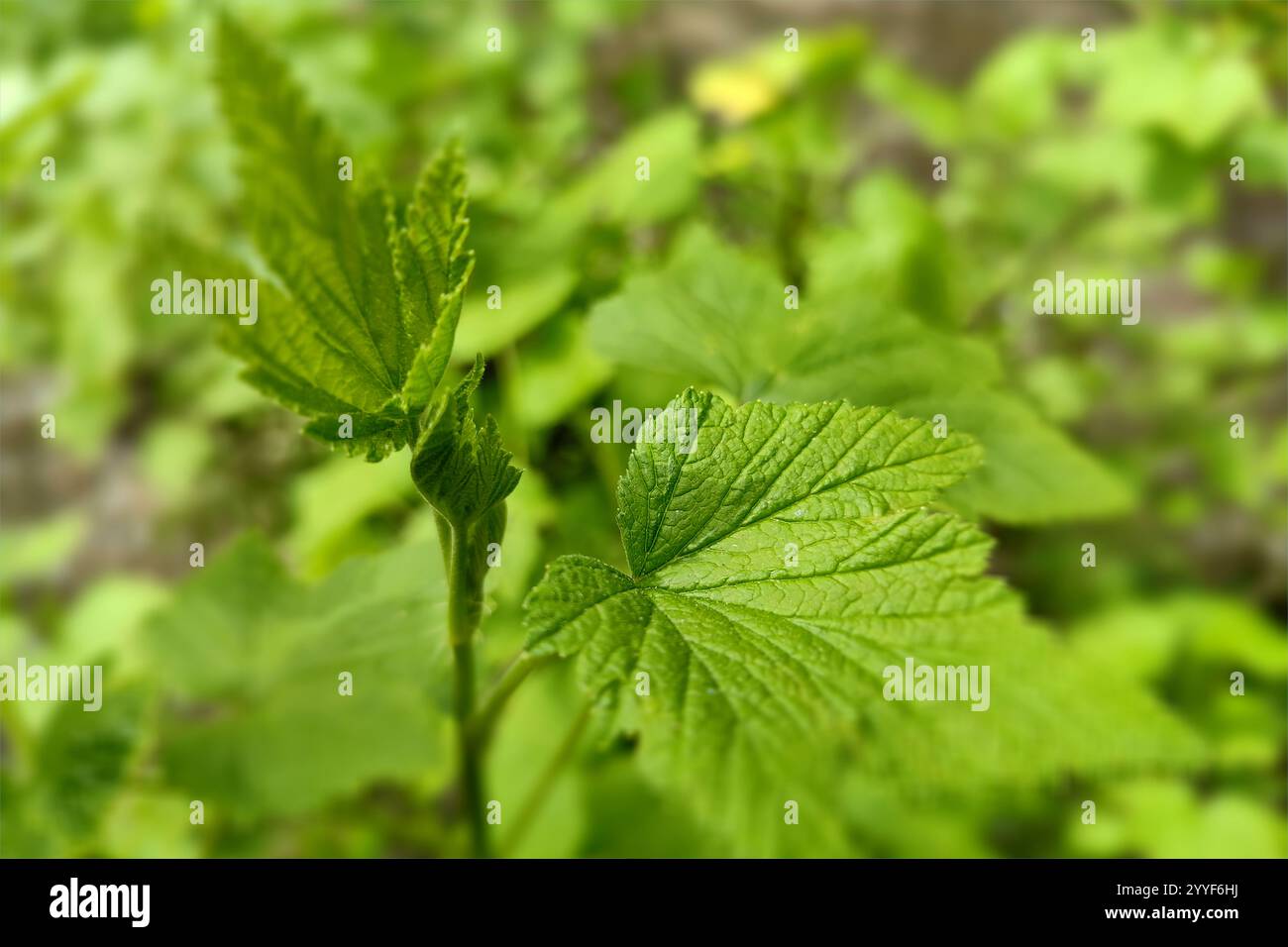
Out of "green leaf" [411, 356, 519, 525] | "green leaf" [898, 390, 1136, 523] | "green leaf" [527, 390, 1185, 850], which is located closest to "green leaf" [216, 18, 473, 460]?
"green leaf" [411, 356, 519, 525]

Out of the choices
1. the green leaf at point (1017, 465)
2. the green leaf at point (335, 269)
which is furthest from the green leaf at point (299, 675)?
the green leaf at point (1017, 465)

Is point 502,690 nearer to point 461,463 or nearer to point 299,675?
point 461,463

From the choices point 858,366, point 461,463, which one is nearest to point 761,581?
point 461,463

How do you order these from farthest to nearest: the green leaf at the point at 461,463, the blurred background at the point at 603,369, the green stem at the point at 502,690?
the blurred background at the point at 603,369, the green stem at the point at 502,690, the green leaf at the point at 461,463

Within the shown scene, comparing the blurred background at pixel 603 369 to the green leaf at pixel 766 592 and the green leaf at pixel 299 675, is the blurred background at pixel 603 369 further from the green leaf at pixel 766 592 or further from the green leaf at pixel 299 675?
the green leaf at pixel 766 592

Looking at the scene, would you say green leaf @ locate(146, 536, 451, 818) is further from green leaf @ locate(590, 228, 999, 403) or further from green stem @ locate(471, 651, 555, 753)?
green leaf @ locate(590, 228, 999, 403)

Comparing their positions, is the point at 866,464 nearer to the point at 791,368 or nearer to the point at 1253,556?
the point at 791,368
